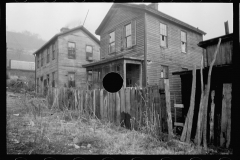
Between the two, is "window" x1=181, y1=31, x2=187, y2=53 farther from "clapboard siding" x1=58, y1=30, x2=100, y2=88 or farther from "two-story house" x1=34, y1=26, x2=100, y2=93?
"clapboard siding" x1=58, y1=30, x2=100, y2=88

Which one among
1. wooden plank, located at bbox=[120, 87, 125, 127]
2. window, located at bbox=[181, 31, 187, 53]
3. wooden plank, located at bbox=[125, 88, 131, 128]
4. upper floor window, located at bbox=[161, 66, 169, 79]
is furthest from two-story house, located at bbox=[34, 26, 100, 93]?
window, located at bbox=[181, 31, 187, 53]

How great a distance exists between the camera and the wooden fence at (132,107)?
4.60 m

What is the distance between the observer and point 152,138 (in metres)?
3.95

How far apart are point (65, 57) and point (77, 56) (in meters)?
2.34

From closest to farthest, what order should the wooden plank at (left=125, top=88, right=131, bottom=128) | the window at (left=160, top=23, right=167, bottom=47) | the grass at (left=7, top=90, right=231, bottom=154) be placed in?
the grass at (left=7, top=90, right=231, bottom=154), the wooden plank at (left=125, top=88, right=131, bottom=128), the window at (left=160, top=23, right=167, bottom=47)

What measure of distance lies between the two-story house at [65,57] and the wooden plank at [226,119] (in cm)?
870

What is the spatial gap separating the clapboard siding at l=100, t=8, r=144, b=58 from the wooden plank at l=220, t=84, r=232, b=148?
6996mm

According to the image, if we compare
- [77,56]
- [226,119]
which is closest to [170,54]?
[226,119]

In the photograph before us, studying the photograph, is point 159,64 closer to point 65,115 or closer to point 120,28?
point 120,28

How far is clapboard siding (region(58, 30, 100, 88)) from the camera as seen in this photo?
40.6 ft

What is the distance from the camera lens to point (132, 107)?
515 centimetres

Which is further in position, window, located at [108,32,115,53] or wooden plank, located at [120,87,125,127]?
window, located at [108,32,115,53]

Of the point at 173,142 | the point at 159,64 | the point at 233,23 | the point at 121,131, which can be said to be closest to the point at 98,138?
the point at 121,131
